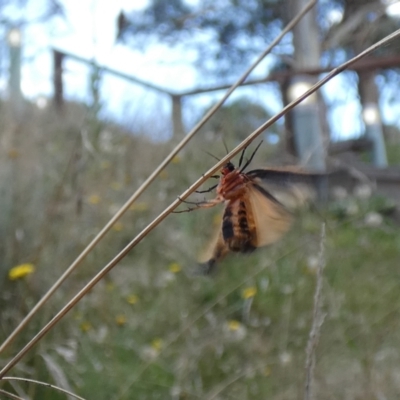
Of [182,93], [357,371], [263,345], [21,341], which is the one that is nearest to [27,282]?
[21,341]

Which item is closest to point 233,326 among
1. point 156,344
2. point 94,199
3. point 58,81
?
point 156,344

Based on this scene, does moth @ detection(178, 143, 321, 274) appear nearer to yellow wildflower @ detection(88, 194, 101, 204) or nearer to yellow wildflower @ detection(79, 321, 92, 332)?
yellow wildflower @ detection(79, 321, 92, 332)

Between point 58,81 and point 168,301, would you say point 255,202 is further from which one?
Result: point 58,81

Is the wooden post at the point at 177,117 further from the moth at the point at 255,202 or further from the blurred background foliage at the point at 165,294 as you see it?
the moth at the point at 255,202

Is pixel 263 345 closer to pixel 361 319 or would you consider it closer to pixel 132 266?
pixel 361 319

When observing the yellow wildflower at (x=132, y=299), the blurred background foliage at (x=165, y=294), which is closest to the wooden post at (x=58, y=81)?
the blurred background foliage at (x=165, y=294)

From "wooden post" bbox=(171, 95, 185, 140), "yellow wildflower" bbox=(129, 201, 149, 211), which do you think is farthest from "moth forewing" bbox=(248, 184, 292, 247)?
"wooden post" bbox=(171, 95, 185, 140)
